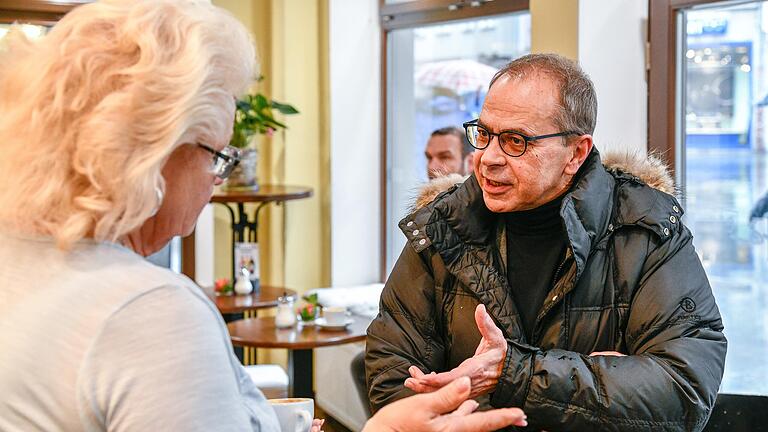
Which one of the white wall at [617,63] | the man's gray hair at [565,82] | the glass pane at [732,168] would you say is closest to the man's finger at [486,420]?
the man's gray hair at [565,82]

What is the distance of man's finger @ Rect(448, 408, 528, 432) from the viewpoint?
139 centimetres

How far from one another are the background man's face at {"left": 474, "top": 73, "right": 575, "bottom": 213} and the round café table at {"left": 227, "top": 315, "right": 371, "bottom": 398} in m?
1.96

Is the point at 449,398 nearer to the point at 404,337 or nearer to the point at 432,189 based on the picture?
the point at 404,337

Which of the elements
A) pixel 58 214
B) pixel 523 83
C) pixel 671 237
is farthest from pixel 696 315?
pixel 58 214

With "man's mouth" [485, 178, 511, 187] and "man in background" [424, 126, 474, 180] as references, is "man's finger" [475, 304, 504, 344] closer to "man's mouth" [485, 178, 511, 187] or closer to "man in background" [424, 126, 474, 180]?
"man's mouth" [485, 178, 511, 187]

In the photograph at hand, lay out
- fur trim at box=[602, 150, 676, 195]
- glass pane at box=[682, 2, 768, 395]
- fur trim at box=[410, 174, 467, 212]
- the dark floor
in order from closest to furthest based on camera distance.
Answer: fur trim at box=[602, 150, 676, 195] → fur trim at box=[410, 174, 467, 212] → glass pane at box=[682, 2, 768, 395] → the dark floor

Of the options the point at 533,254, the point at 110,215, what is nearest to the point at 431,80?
the point at 533,254

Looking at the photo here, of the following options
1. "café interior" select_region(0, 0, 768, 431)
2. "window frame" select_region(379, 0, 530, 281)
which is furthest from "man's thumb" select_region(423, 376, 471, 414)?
"window frame" select_region(379, 0, 530, 281)

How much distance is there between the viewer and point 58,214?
1.12m

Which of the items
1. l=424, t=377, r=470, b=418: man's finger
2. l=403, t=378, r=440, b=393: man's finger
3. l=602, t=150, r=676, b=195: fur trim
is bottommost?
l=403, t=378, r=440, b=393: man's finger

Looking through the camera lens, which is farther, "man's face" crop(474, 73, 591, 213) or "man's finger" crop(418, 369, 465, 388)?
"man's face" crop(474, 73, 591, 213)

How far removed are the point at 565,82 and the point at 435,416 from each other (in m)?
0.82

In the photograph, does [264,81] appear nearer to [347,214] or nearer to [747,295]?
[347,214]

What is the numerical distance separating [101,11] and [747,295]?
9.92 feet
